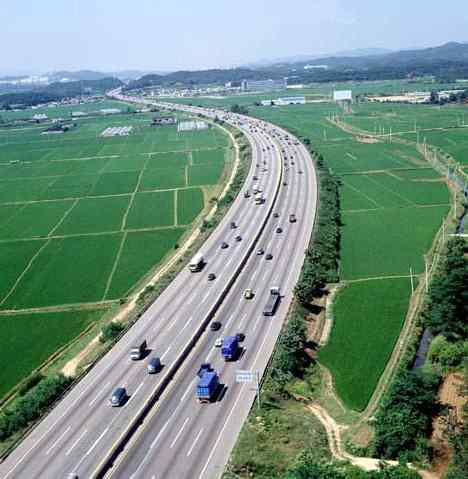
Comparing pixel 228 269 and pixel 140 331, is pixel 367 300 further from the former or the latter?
pixel 140 331

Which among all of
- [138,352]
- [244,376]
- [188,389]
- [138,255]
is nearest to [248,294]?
[138,352]

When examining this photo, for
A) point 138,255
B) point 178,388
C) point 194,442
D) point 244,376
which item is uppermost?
point 244,376

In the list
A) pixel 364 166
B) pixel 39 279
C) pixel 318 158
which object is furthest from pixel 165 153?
pixel 39 279

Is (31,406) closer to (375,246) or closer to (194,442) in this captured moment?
(194,442)

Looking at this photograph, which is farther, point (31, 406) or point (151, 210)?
point (151, 210)

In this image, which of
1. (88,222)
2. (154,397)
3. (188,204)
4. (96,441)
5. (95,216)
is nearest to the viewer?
(96,441)

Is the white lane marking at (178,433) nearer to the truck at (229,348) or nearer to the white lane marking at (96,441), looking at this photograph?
the white lane marking at (96,441)

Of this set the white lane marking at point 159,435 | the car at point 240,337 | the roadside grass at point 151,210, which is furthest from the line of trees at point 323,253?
the roadside grass at point 151,210

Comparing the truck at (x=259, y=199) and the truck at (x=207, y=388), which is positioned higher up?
the truck at (x=259, y=199)
